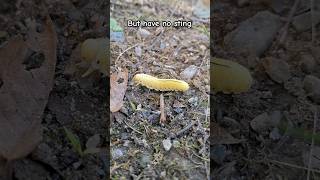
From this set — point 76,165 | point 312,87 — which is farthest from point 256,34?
point 76,165

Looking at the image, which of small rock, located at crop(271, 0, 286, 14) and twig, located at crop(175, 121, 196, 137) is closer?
twig, located at crop(175, 121, 196, 137)

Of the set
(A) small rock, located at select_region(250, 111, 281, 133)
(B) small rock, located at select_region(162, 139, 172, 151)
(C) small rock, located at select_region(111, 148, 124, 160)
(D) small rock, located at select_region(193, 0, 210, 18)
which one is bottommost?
(C) small rock, located at select_region(111, 148, 124, 160)

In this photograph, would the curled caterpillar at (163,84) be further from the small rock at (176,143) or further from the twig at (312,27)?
the twig at (312,27)

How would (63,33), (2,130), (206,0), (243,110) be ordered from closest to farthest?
1. (2,130)
2. (243,110)
3. (63,33)
4. (206,0)

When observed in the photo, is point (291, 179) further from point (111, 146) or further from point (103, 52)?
point (103, 52)

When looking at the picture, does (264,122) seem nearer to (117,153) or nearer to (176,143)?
(176,143)

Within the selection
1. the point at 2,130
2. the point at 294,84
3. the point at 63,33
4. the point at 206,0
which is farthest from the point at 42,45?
the point at 294,84

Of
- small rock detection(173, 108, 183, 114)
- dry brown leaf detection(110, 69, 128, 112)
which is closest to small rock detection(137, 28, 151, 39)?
dry brown leaf detection(110, 69, 128, 112)

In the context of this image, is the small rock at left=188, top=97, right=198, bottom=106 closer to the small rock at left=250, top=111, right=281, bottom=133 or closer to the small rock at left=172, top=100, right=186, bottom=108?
the small rock at left=172, top=100, right=186, bottom=108
